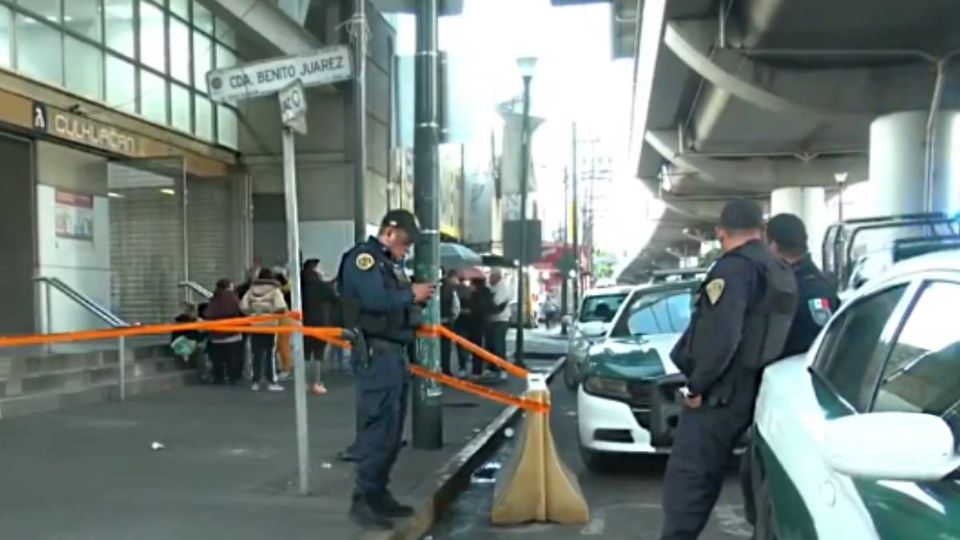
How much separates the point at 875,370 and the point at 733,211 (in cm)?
184

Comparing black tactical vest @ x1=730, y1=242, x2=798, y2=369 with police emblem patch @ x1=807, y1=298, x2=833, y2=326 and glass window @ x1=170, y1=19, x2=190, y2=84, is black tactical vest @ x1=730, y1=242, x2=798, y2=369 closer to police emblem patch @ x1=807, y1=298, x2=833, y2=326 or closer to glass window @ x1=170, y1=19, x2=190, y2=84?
police emblem patch @ x1=807, y1=298, x2=833, y2=326

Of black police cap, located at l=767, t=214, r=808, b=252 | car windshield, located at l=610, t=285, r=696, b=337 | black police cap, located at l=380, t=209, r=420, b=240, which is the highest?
black police cap, located at l=380, t=209, r=420, b=240

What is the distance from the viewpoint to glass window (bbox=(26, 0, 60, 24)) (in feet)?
48.6

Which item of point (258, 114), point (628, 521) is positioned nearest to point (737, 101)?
point (258, 114)

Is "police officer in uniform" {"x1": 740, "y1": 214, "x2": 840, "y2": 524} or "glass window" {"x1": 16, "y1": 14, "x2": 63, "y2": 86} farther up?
"glass window" {"x1": 16, "y1": 14, "x2": 63, "y2": 86}

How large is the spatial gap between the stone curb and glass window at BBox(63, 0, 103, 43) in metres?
10.1

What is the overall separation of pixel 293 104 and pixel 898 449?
532 centimetres

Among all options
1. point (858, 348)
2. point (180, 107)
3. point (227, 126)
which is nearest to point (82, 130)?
point (180, 107)

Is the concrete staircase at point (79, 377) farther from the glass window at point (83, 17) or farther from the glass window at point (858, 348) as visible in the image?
the glass window at point (858, 348)

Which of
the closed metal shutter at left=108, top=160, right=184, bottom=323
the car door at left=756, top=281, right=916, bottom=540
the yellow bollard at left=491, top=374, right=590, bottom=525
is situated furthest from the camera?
the closed metal shutter at left=108, top=160, right=184, bottom=323

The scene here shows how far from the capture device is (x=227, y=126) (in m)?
22.3

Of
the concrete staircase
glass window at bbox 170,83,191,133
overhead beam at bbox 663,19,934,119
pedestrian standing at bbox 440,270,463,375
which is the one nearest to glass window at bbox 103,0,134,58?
glass window at bbox 170,83,191,133

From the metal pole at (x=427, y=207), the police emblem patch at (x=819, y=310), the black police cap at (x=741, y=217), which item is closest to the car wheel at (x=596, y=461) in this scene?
the metal pole at (x=427, y=207)

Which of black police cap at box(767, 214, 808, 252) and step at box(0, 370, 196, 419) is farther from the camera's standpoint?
step at box(0, 370, 196, 419)
